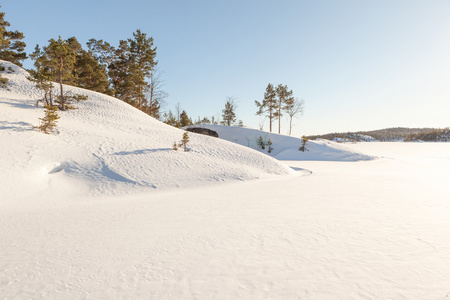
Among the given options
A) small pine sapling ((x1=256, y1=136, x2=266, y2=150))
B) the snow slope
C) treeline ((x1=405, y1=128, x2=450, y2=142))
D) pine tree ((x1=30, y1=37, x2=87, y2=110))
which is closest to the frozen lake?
pine tree ((x1=30, y1=37, x2=87, y2=110))

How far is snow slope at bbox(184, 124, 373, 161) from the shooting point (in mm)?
25719

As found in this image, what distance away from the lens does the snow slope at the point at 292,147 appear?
25.7m

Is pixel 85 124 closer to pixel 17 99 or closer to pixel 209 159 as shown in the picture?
pixel 17 99

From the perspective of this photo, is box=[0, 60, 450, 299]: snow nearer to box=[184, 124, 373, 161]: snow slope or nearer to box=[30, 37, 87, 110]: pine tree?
box=[30, 37, 87, 110]: pine tree

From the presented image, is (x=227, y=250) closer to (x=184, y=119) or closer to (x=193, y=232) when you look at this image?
(x=193, y=232)

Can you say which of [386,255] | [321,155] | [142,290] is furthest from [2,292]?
[321,155]

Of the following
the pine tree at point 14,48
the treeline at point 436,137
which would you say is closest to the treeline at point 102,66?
the pine tree at point 14,48

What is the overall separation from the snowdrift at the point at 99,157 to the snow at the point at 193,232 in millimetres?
85

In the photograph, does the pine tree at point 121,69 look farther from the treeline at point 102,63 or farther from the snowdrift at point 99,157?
the snowdrift at point 99,157

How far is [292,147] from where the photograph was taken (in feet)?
97.5

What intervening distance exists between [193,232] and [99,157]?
8.38 meters

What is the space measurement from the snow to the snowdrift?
3.3 inches

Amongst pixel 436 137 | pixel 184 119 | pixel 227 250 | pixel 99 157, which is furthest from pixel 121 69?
pixel 436 137

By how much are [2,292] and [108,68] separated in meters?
37.2
